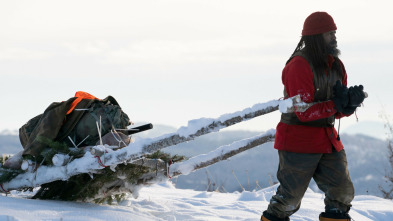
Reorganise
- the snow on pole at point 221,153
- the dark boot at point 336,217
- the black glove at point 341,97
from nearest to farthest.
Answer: the black glove at point 341,97
the dark boot at point 336,217
the snow on pole at point 221,153

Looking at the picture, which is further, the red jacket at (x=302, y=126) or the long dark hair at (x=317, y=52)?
the long dark hair at (x=317, y=52)

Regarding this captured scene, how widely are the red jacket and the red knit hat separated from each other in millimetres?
273

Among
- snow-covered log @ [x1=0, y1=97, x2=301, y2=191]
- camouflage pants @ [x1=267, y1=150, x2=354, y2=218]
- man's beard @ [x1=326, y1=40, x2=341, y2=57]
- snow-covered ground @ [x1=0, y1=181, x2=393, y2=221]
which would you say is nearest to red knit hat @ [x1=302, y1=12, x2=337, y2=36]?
man's beard @ [x1=326, y1=40, x2=341, y2=57]

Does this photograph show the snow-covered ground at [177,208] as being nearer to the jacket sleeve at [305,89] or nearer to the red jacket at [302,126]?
the red jacket at [302,126]

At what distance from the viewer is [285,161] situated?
5.22m

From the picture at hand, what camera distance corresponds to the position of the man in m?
5.00

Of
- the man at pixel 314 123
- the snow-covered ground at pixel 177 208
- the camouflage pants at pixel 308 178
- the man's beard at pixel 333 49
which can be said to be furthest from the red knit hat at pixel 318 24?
the snow-covered ground at pixel 177 208

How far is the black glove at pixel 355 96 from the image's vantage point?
194 inches

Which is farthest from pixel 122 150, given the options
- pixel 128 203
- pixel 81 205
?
pixel 128 203

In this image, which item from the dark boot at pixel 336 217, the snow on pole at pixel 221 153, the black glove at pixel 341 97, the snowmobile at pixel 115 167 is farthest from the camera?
the snow on pole at pixel 221 153

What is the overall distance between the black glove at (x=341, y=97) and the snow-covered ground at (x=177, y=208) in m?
1.90

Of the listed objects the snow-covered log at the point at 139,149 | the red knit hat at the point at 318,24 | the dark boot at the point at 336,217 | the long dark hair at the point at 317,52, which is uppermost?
the red knit hat at the point at 318,24

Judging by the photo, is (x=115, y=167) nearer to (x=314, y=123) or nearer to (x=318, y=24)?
(x=314, y=123)

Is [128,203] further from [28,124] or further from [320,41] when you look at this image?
[320,41]
